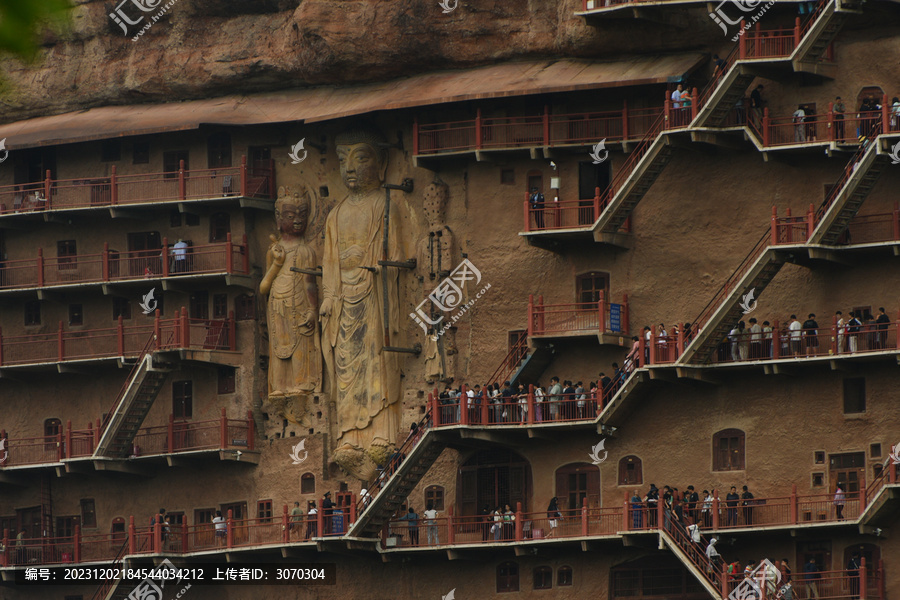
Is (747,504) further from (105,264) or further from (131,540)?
(105,264)

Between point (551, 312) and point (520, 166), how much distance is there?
4586 mm

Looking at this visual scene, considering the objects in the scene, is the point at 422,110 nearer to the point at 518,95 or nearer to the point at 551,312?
the point at 518,95

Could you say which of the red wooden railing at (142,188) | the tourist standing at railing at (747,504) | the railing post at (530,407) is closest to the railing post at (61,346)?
the red wooden railing at (142,188)

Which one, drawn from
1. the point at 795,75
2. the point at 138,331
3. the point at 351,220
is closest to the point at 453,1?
the point at 351,220

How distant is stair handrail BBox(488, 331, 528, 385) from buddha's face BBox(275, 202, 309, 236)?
8540 mm

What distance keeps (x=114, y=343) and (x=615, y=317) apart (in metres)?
16.9

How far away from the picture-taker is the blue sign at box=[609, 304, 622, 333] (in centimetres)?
4300

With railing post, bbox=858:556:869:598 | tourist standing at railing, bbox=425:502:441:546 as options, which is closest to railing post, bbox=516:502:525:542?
tourist standing at railing, bbox=425:502:441:546

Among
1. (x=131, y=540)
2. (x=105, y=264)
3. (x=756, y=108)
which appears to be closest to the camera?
(x=756, y=108)

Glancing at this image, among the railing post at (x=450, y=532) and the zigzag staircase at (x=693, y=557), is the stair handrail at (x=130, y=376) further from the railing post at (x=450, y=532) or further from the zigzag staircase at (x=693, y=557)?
the zigzag staircase at (x=693, y=557)

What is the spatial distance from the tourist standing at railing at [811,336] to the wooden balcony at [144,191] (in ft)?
59.1

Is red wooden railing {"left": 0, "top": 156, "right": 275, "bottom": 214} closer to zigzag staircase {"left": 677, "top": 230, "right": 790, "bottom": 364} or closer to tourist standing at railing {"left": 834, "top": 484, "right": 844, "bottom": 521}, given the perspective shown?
zigzag staircase {"left": 677, "top": 230, "right": 790, "bottom": 364}

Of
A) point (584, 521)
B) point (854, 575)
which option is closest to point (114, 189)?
point (584, 521)

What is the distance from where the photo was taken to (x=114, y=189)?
49812mm
